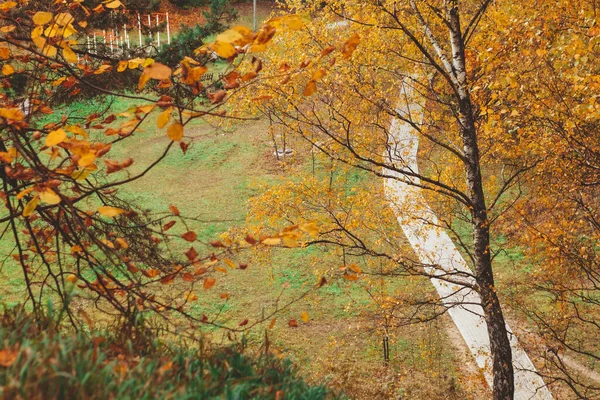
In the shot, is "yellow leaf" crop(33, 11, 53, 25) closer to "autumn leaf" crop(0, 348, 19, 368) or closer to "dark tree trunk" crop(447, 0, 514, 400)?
"autumn leaf" crop(0, 348, 19, 368)

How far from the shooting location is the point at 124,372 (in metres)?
2.02

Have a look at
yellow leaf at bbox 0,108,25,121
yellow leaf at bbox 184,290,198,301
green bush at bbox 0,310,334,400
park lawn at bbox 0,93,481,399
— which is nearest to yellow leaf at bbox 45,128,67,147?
yellow leaf at bbox 0,108,25,121

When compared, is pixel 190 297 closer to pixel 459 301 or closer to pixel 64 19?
pixel 64 19

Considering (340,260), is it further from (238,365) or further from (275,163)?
(238,365)

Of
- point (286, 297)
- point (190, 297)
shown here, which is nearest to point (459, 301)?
point (286, 297)

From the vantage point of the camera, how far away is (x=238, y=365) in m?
2.47

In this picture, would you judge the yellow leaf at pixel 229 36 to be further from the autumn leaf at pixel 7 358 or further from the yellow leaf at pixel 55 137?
the autumn leaf at pixel 7 358

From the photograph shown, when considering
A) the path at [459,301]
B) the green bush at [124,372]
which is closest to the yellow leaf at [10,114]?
the green bush at [124,372]

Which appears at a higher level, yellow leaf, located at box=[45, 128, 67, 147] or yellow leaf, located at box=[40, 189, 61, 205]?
yellow leaf, located at box=[45, 128, 67, 147]

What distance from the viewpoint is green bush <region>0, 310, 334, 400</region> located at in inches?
70.6

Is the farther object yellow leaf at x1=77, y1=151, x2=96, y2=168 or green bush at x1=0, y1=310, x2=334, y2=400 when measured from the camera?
yellow leaf at x1=77, y1=151, x2=96, y2=168

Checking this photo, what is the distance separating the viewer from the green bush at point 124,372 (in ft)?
5.89

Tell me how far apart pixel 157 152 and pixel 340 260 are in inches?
425

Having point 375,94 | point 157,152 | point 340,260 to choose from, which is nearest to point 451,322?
point 340,260
